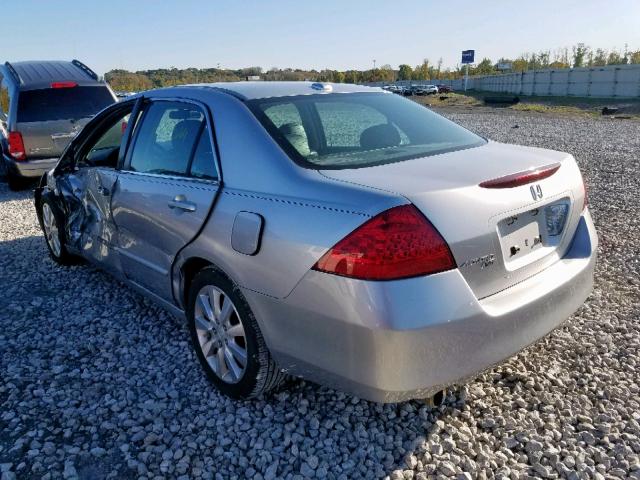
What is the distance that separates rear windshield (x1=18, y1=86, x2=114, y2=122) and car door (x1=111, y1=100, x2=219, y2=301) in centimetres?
561

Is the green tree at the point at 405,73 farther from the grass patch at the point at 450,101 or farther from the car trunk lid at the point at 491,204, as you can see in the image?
the car trunk lid at the point at 491,204

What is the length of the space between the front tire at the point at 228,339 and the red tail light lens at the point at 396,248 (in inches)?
30.9

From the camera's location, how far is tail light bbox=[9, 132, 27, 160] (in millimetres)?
8273

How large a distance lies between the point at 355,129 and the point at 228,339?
150 cm

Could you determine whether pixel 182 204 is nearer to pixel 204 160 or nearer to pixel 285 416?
pixel 204 160

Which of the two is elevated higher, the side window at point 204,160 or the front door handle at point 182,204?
the side window at point 204,160

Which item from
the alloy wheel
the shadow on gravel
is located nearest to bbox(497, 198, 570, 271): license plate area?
the alloy wheel

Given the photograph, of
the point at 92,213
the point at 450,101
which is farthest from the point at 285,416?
the point at 450,101

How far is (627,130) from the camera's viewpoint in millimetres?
18969

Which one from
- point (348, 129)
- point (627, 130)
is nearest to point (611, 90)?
point (627, 130)

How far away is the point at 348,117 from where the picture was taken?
3646 millimetres

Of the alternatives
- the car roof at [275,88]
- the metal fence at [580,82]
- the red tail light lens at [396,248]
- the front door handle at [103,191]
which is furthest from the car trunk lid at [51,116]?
the metal fence at [580,82]

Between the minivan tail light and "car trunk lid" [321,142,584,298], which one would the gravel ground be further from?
the minivan tail light

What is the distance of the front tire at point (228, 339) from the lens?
2.70m
